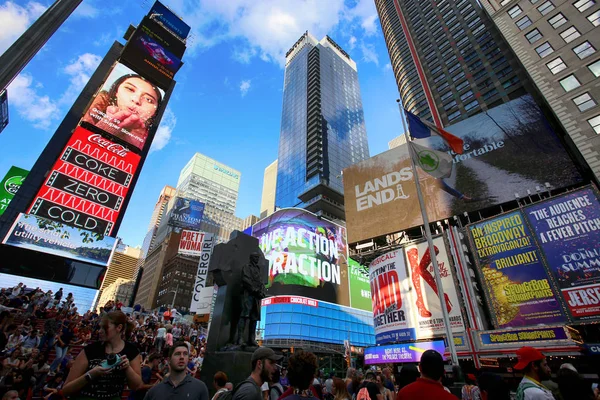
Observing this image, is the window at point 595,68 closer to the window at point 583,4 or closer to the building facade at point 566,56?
the building facade at point 566,56

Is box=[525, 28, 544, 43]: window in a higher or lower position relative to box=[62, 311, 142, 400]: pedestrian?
higher

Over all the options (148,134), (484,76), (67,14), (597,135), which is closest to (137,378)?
(67,14)

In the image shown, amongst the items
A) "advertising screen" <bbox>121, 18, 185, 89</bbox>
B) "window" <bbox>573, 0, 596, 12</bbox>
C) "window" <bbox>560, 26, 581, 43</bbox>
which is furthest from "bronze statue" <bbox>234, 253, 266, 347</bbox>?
"advertising screen" <bbox>121, 18, 185, 89</bbox>

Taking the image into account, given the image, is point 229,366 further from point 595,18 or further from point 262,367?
point 595,18

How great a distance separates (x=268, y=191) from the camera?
134750 millimetres

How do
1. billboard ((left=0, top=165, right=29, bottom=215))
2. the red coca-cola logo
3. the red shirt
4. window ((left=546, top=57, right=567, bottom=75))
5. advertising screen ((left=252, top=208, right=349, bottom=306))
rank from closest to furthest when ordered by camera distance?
the red shirt < window ((left=546, top=57, right=567, bottom=75)) < the red coca-cola logo < billboard ((left=0, top=165, right=29, bottom=215)) < advertising screen ((left=252, top=208, right=349, bottom=306))

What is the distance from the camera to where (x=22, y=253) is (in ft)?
94.2

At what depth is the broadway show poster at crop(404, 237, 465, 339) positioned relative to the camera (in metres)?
24.4

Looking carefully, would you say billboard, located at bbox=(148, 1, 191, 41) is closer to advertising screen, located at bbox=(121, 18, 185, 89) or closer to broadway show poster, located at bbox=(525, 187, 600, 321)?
advertising screen, located at bbox=(121, 18, 185, 89)

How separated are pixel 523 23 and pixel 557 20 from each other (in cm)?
327

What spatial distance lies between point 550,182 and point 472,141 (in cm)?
811

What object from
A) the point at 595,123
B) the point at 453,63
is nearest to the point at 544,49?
the point at 595,123

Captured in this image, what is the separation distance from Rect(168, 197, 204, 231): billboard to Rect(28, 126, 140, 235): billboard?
38.6 m

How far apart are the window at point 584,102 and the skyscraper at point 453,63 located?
71.2 feet
